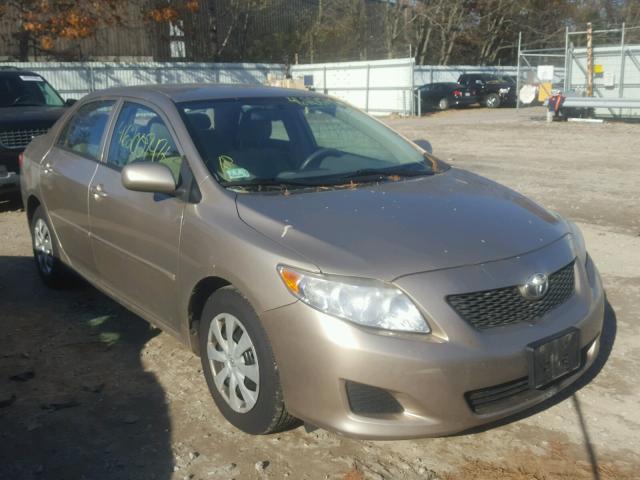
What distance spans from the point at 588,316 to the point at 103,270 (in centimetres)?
299

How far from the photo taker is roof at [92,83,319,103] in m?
4.38

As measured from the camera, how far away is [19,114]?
9344mm

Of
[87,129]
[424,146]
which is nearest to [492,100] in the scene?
[424,146]

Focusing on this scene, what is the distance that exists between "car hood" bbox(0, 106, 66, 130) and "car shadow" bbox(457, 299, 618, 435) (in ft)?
24.0

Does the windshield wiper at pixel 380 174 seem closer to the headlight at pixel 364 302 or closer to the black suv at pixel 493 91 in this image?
the headlight at pixel 364 302

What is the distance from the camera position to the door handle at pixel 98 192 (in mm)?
4488

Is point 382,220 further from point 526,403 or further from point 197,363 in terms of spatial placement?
point 197,363

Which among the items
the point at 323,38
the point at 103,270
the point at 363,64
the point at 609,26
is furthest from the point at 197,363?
the point at 609,26

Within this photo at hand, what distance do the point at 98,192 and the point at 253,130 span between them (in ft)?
3.67

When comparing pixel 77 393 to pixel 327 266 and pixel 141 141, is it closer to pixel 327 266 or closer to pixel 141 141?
pixel 141 141

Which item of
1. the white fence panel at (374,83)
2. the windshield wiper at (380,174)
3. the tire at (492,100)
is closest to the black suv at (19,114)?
the windshield wiper at (380,174)

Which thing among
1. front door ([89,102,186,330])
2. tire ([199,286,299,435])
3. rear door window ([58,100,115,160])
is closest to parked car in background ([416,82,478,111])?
rear door window ([58,100,115,160])

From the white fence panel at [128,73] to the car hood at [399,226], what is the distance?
22500 millimetres

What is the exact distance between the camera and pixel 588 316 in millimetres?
3357
